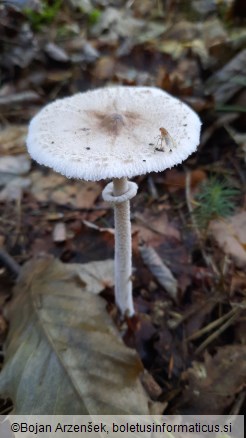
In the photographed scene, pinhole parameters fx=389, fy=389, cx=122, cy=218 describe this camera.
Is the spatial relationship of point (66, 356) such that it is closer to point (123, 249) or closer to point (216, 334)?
point (123, 249)

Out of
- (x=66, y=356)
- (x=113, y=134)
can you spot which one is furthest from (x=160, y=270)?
(x=113, y=134)

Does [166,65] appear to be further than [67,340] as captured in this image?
Yes

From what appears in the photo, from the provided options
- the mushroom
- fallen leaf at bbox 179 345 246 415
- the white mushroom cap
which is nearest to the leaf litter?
fallen leaf at bbox 179 345 246 415

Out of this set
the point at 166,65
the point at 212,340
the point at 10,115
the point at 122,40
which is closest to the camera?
the point at 212,340

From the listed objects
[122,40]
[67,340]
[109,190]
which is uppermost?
[122,40]

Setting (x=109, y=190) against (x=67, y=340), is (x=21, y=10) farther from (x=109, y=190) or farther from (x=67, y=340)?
(x=67, y=340)

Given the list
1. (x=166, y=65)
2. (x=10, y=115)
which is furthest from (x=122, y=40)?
(x=10, y=115)

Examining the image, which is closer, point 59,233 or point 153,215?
point 59,233

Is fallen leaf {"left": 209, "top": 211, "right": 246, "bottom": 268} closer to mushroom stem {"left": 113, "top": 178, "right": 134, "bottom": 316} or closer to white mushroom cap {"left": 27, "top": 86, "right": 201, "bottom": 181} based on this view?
mushroom stem {"left": 113, "top": 178, "right": 134, "bottom": 316}

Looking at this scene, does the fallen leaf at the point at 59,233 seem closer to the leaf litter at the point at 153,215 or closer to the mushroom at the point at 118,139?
the leaf litter at the point at 153,215
